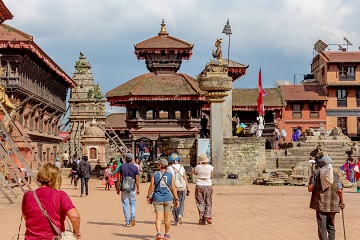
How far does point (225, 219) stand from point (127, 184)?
2.86 metres

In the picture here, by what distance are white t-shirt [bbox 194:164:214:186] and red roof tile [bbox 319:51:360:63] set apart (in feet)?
170

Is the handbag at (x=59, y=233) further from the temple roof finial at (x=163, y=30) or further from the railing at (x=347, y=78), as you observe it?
the railing at (x=347, y=78)

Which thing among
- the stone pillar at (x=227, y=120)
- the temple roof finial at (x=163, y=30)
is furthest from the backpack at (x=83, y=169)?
the temple roof finial at (x=163, y=30)

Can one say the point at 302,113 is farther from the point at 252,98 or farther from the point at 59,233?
the point at 59,233

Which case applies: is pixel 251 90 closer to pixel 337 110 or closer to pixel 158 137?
pixel 337 110

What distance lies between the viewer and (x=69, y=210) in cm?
622

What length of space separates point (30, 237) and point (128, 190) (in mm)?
7650

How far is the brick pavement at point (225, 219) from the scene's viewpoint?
12.7 meters

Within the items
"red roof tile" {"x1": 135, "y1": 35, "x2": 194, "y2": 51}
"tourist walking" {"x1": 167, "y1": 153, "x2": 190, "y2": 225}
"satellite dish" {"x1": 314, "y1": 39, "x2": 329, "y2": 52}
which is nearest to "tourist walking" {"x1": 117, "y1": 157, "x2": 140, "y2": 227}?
"tourist walking" {"x1": 167, "y1": 153, "x2": 190, "y2": 225}

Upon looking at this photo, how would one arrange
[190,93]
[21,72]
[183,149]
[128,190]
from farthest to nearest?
[190,93] < [21,72] < [183,149] < [128,190]

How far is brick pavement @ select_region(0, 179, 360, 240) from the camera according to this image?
12.7 metres

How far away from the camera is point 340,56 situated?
6481cm

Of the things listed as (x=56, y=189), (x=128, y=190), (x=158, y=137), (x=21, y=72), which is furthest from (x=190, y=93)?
(x=56, y=189)

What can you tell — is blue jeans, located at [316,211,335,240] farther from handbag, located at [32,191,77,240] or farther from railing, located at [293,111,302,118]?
railing, located at [293,111,302,118]
